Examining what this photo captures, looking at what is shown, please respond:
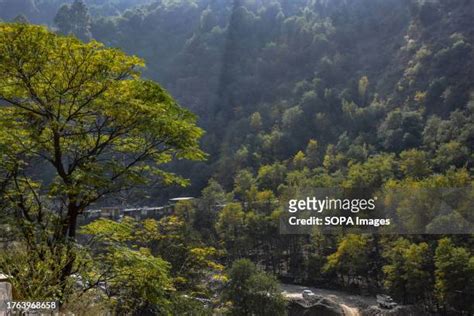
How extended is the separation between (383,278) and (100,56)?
3059 cm

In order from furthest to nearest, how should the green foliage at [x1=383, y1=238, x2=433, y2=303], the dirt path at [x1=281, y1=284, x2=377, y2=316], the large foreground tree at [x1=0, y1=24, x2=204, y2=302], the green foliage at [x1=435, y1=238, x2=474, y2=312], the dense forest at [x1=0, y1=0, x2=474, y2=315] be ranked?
the dirt path at [x1=281, y1=284, x2=377, y2=316], the green foliage at [x1=383, y1=238, x2=433, y2=303], the green foliage at [x1=435, y1=238, x2=474, y2=312], the dense forest at [x1=0, y1=0, x2=474, y2=315], the large foreground tree at [x1=0, y1=24, x2=204, y2=302]

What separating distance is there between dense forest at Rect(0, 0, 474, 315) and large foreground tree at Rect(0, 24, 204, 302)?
73 mm

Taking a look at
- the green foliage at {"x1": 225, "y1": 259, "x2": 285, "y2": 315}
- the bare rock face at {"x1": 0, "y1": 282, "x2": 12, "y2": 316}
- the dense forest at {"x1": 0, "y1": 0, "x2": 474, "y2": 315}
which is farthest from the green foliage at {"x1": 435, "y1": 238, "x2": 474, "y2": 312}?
the bare rock face at {"x1": 0, "y1": 282, "x2": 12, "y2": 316}

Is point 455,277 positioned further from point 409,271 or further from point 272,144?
point 272,144

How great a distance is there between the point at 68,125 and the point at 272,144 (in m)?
60.0

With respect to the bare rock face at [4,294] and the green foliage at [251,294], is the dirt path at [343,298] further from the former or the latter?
the bare rock face at [4,294]

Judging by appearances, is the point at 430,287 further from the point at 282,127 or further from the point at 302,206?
the point at 282,127

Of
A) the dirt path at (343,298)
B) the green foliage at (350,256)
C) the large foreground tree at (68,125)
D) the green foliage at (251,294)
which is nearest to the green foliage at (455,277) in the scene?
the dirt path at (343,298)

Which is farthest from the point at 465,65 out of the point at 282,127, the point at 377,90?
the point at 282,127

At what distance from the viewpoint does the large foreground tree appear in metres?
6.13

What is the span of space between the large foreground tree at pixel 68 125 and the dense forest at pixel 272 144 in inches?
2.9

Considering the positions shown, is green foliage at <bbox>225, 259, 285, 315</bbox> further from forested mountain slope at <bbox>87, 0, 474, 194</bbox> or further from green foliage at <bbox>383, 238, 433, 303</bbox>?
forested mountain slope at <bbox>87, 0, 474, 194</bbox>

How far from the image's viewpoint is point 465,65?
58.2 metres

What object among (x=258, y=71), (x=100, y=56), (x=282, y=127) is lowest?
(x=100, y=56)
